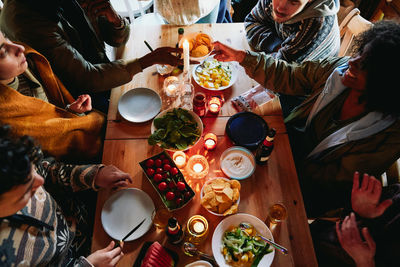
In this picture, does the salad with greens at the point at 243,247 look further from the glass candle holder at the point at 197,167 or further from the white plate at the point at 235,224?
the glass candle holder at the point at 197,167

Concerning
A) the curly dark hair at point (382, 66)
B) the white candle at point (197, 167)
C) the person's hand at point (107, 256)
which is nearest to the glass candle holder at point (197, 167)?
the white candle at point (197, 167)

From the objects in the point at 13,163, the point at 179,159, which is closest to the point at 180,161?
the point at 179,159

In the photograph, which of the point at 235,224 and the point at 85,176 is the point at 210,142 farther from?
the point at 85,176

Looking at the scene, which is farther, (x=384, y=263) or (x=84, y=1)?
(x=84, y=1)

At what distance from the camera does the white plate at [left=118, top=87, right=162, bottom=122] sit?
1.49 meters

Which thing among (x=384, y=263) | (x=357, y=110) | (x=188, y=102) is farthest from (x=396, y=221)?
(x=188, y=102)

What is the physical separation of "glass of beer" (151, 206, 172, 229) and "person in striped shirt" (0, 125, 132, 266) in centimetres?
20

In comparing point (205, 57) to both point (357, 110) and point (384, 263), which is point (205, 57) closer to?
point (357, 110)

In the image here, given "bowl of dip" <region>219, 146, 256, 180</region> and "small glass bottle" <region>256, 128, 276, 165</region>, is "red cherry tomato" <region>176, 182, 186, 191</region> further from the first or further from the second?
"small glass bottle" <region>256, 128, 276, 165</region>

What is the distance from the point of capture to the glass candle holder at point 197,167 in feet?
4.20

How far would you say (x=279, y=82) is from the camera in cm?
161

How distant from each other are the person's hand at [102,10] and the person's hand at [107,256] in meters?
1.44

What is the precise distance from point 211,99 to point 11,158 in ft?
3.41

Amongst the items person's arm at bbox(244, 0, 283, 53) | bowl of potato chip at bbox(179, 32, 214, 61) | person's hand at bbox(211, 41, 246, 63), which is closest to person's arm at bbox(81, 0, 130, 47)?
bowl of potato chip at bbox(179, 32, 214, 61)
